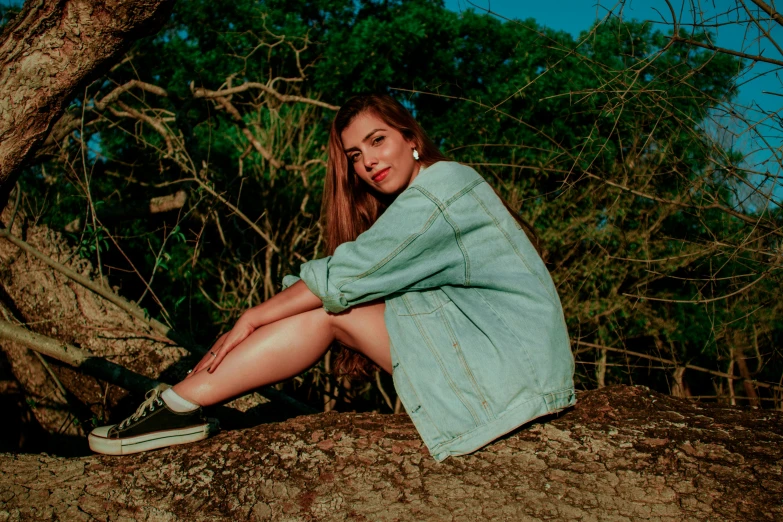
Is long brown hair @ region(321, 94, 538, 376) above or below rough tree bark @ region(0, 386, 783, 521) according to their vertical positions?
above

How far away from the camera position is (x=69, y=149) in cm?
434

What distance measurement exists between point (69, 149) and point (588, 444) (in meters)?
4.04

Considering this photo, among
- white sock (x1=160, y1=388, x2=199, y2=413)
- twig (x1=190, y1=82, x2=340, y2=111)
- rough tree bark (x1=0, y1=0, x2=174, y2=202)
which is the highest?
twig (x1=190, y1=82, x2=340, y2=111)

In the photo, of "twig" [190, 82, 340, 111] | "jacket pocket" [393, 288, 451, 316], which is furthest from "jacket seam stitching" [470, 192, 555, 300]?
"twig" [190, 82, 340, 111]

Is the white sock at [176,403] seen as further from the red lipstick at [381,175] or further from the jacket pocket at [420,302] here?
the red lipstick at [381,175]

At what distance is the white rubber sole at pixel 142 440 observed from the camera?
193 cm

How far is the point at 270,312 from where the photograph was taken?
1993 mm

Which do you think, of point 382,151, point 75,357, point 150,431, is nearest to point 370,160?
point 382,151

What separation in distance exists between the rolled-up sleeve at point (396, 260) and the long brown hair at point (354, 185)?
43 centimetres

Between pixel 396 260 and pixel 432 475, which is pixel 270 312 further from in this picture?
pixel 432 475

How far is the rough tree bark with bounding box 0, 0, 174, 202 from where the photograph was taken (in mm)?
1782

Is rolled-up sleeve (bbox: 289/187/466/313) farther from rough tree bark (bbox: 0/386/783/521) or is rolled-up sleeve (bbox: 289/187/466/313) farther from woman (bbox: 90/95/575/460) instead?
rough tree bark (bbox: 0/386/783/521)

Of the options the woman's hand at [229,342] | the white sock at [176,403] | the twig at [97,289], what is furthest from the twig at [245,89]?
the white sock at [176,403]

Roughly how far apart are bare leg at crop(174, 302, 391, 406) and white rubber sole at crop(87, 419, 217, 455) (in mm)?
102
